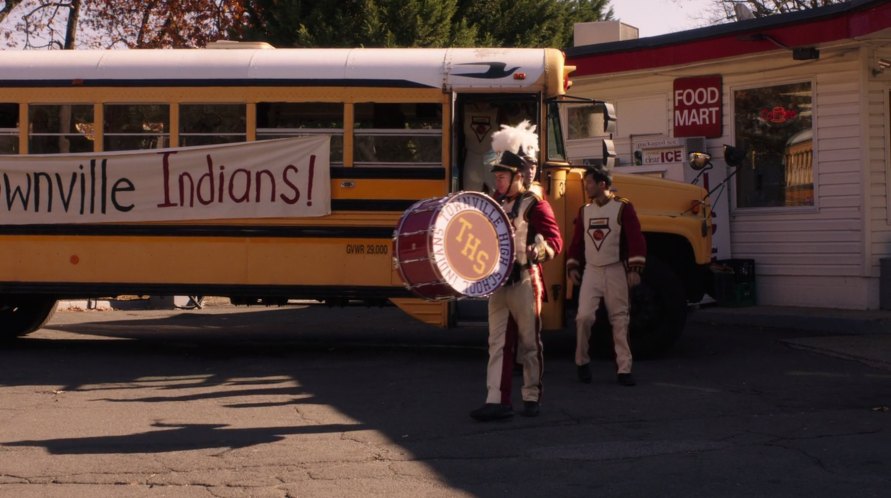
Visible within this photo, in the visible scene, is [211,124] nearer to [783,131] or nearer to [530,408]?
[530,408]

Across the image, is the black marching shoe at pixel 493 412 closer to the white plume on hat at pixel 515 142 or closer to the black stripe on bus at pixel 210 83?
the white plume on hat at pixel 515 142

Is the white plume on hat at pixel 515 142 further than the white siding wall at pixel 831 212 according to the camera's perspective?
No

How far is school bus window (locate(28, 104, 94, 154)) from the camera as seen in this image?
11.6 m

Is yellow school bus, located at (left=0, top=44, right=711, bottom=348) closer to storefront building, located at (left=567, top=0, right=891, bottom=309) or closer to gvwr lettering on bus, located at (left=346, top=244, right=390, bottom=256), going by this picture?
gvwr lettering on bus, located at (left=346, top=244, right=390, bottom=256)

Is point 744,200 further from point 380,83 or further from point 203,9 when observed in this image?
point 203,9

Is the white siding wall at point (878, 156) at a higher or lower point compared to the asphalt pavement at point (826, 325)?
higher

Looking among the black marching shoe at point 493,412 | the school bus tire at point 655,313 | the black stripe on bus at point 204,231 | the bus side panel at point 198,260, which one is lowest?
the black marching shoe at point 493,412

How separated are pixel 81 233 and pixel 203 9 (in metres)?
21.3

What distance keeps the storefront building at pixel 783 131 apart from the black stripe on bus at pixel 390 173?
4913 millimetres

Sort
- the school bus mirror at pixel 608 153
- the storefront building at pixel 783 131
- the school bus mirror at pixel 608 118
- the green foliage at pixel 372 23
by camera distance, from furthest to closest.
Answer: the green foliage at pixel 372 23
the storefront building at pixel 783 131
the school bus mirror at pixel 608 153
the school bus mirror at pixel 608 118

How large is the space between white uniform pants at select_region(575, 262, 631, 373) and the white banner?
2751 mm

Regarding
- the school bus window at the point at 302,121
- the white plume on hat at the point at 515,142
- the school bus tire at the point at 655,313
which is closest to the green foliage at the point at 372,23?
the school bus window at the point at 302,121

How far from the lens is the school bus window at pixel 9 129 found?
11688 millimetres

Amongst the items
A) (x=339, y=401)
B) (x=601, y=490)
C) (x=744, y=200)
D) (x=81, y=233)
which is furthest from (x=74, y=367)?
(x=744, y=200)
